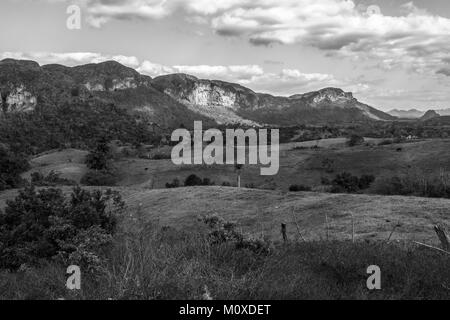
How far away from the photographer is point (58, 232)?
8.97m

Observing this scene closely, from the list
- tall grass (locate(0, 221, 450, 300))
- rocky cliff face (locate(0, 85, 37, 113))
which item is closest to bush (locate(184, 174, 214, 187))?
tall grass (locate(0, 221, 450, 300))

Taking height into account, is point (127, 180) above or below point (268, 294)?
below

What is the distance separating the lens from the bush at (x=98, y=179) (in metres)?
64.6

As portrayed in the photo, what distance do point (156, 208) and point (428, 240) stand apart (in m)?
18.1

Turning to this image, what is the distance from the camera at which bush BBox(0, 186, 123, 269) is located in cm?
762

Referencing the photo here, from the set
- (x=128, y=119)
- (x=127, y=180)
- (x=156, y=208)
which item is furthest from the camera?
(x=128, y=119)

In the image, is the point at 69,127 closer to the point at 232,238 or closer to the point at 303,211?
the point at 303,211

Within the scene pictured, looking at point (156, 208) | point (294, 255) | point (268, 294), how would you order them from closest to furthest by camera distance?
point (268, 294)
point (294, 255)
point (156, 208)

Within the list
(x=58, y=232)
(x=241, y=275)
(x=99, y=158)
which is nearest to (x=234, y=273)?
(x=241, y=275)

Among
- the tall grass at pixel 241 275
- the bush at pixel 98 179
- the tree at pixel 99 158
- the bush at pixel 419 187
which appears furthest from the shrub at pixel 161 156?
the tall grass at pixel 241 275

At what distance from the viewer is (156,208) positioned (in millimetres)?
29219

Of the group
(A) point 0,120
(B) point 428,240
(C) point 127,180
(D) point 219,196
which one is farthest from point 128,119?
(B) point 428,240

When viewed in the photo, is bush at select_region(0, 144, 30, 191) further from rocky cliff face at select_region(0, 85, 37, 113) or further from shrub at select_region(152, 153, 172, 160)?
rocky cliff face at select_region(0, 85, 37, 113)
